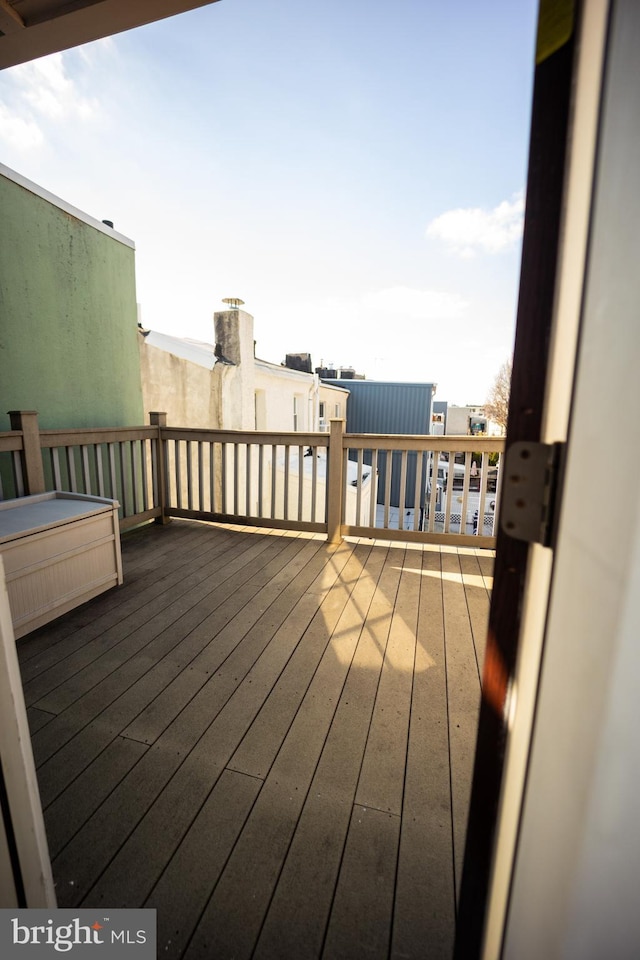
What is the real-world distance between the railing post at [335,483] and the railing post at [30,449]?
2232 mm

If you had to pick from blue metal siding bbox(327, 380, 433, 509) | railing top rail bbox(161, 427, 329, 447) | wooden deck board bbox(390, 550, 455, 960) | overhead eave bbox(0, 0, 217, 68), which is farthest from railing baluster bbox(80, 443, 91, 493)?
blue metal siding bbox(327, 380, 433, 509)

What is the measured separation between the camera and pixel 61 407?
3465 millimetres

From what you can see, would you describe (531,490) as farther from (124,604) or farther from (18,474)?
(18,474)

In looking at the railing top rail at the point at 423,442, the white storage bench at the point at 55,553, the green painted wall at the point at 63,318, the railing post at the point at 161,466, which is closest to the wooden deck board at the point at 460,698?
the railing top rail at the point at 423,442

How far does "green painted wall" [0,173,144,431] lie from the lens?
299 centimetres

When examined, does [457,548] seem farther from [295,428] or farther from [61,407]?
[295,428]

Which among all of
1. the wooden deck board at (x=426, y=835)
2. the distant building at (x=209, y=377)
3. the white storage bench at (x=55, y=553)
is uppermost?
the distant building at (x=209, y=377)

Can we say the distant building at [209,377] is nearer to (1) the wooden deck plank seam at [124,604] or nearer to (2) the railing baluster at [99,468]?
(2) the railing baluster at [99,468]

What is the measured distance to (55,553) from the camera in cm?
230

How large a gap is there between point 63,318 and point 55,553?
7.28ft

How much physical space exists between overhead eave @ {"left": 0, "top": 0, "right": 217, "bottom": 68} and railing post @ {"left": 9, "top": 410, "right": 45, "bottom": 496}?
6.32 feet

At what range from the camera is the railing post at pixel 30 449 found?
2.78 m

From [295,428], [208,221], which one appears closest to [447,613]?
[208,221]

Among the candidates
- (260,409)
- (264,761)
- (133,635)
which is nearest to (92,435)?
(133,635)
